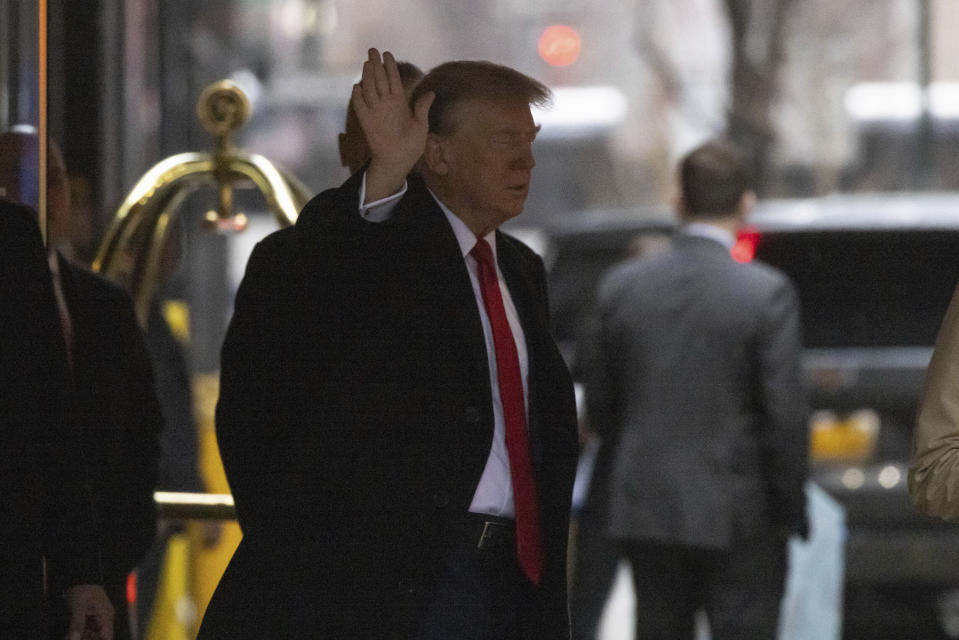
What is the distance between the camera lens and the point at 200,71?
439 inches

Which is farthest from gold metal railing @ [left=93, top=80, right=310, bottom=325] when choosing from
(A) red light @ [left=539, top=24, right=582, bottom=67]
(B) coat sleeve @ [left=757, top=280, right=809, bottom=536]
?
(A) red light @ [left=539, top=24, right=582, bottom=67]

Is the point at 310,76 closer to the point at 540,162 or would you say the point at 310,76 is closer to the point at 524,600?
the point at 540,162

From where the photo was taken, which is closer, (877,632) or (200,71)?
(877,632)

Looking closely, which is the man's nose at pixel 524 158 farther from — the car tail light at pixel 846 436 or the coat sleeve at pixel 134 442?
the car tail light at pixel 846 436

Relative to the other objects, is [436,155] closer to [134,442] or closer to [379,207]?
[379,207]

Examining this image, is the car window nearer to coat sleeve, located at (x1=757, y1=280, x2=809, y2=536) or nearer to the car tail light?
the car tail light

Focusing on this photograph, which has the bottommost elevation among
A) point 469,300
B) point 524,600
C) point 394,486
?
point 524,600

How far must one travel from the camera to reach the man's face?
8.79 feet

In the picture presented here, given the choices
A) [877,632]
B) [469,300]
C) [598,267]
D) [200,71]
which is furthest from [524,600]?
[200,71]

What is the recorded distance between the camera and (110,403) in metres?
3.28

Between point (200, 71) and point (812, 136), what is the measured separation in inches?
274

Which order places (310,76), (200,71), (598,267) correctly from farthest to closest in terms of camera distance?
1. (310,76)
2. (200,71)
3. (598,267)

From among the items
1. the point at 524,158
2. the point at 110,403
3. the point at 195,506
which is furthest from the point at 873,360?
the point at 524,158

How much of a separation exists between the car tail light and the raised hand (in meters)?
3.60
